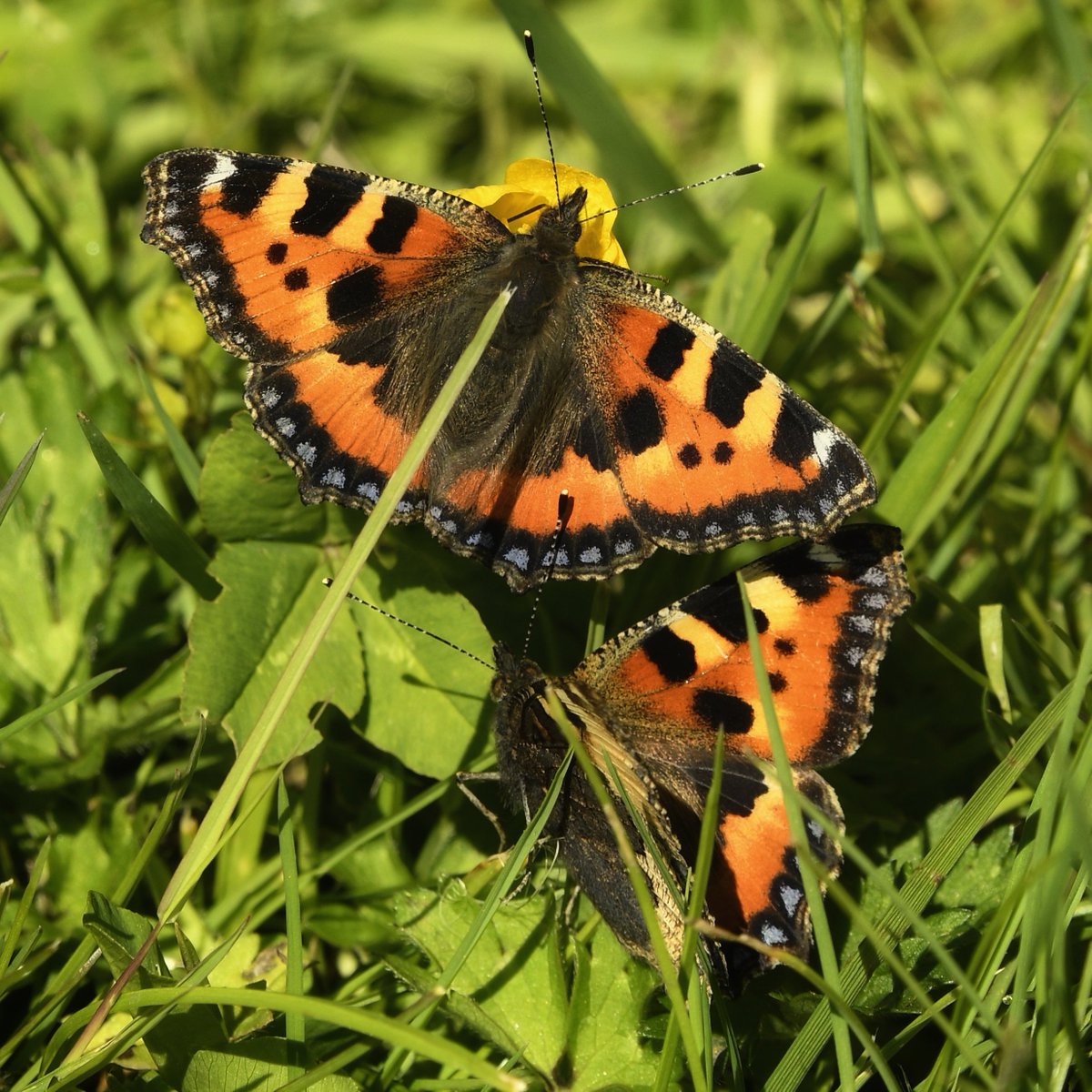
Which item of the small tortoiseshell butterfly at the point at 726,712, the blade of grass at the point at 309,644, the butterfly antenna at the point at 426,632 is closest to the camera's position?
the blade of grass at the point at 309,644

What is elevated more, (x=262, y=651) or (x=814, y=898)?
(x=814, y=898)

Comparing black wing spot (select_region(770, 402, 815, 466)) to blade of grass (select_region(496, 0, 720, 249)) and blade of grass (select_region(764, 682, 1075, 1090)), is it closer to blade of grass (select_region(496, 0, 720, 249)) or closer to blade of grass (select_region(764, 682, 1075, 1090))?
blade of grass (select_region(764, 682, 1075, 1090))

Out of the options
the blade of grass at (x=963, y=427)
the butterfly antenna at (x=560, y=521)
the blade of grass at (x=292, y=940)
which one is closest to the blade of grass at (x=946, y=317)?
the blade of grass at (x=963, y=427)

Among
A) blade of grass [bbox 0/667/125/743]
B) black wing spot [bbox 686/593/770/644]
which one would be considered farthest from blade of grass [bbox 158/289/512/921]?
black wing spot [bbox 686/593/770/644]

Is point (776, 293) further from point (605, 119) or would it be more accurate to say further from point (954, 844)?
point (954, 844)

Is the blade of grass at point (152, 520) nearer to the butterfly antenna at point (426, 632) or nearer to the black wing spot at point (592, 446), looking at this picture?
the butterfly antenna at point (426, 632)

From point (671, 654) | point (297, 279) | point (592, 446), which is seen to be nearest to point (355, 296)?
point (297, 279)
